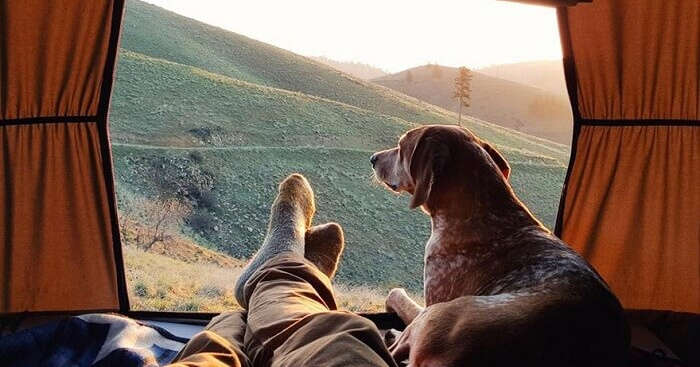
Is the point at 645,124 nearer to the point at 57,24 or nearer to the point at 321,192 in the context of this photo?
the point at 321,192

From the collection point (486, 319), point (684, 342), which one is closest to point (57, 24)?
point (486, 319)

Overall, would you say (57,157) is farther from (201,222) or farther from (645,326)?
(645,326)

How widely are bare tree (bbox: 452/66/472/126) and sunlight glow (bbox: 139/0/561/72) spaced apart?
0.17 ft

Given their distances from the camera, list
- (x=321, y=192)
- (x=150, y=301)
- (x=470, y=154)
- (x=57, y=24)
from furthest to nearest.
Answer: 1. (x=321, y=192)
2. (x=150, y=301)
3. (x=57, y=24)
4. (x=470, y=154)

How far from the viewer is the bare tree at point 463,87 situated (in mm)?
3812

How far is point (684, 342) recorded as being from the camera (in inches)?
122

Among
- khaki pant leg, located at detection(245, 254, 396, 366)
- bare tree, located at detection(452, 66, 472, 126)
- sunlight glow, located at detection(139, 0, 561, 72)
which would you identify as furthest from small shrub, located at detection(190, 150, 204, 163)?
bare tree, located at detection(452, 66, 472, 126)

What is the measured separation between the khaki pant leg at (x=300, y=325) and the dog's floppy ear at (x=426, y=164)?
0.50m

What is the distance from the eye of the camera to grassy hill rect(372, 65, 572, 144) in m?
3.82

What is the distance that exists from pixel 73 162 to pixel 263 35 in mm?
1351

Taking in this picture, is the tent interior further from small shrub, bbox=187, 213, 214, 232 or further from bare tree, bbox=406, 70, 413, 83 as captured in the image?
bare tree, bbox=406, 70, 413, 83

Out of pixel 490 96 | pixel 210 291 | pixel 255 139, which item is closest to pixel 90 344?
pixel 210 291

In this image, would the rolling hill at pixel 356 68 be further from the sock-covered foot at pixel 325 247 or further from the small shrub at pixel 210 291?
the small shrub at pixel 210 291

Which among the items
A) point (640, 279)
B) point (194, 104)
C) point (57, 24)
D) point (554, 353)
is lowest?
point (640, 279)
